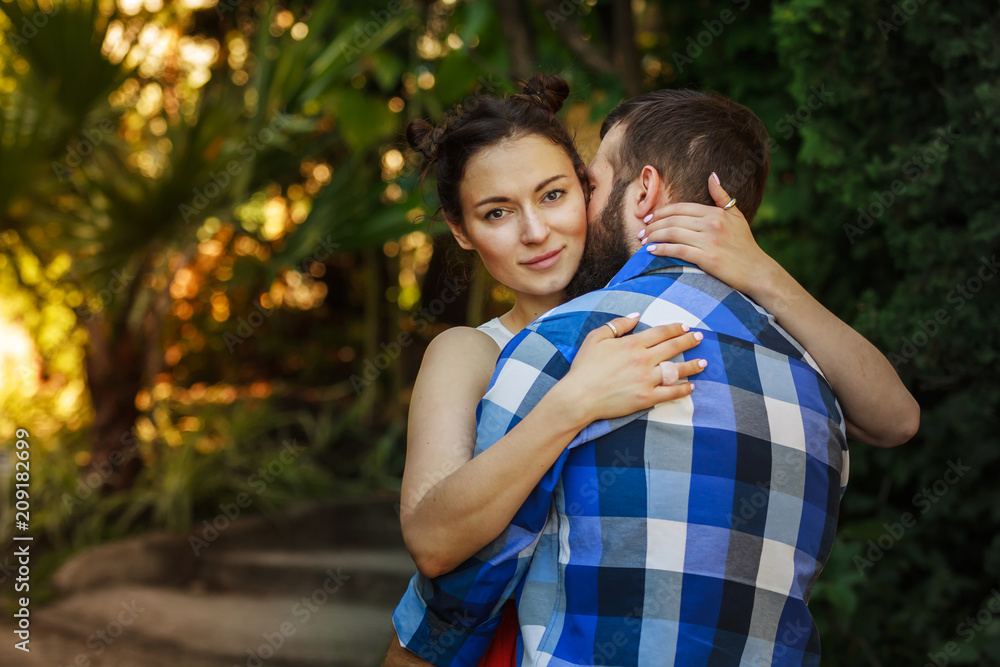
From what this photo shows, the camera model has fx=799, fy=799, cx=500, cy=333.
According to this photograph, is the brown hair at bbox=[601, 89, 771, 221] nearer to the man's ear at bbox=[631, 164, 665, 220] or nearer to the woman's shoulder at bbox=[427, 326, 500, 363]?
the man's ear at bbox=[631, 164, 665, 220]

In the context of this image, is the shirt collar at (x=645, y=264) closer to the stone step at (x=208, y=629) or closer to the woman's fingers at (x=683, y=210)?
the woman's fingers at (x=683, y=210)

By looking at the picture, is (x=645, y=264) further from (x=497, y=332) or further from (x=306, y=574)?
(x=306, y=574)

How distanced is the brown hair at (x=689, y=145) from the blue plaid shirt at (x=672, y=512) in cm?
29

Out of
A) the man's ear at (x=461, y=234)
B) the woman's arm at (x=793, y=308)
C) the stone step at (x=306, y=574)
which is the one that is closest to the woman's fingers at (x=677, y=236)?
the woman's arm at (x=793, y=308)

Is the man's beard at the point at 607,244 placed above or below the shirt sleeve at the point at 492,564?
above

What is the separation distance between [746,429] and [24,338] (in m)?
6.72

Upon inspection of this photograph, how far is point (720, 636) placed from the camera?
1.20 m

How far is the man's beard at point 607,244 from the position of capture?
1603 millimetres

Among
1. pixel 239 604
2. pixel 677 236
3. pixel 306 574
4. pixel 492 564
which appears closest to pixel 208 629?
pixel 239 604

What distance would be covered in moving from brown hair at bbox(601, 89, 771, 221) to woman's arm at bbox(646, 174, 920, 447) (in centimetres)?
4

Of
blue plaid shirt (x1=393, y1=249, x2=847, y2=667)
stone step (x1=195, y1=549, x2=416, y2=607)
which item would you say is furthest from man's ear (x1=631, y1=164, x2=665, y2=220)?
stone step (x1=195, y1=549, x2=416, y2=607)

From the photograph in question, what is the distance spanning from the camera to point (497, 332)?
1.82 metres

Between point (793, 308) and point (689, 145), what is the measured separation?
Answer: 14.6 inches

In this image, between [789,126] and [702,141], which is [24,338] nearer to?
[789,126]
